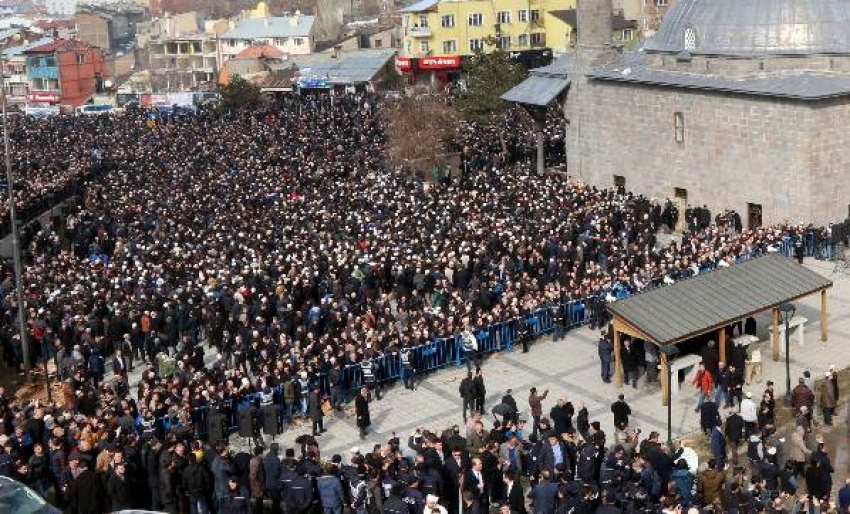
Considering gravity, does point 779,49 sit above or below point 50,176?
above

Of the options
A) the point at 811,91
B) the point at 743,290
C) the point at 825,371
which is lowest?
the point at 825,371

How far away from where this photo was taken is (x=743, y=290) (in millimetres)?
24438

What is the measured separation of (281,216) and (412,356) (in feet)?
45.5

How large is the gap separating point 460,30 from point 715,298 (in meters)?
65.7

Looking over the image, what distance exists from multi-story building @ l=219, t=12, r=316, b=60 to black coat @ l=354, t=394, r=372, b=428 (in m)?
92.5

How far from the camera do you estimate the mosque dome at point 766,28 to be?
3853cm

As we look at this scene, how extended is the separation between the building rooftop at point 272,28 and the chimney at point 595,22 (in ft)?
233

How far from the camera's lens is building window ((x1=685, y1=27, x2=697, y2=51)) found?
40.9m

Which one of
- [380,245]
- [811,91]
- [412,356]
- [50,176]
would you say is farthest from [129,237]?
[811,91]

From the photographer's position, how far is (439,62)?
85.5m

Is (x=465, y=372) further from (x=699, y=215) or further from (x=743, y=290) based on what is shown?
(x=699, y=215)

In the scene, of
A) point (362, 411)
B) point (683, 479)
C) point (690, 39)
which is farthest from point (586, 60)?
point (683, 479)

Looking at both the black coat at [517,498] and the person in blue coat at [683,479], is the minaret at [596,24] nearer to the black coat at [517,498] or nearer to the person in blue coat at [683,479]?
the person in blue coat at [683,479]

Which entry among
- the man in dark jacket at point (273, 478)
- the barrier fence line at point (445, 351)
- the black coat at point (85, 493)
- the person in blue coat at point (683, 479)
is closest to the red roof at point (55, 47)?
the barrier fence line at point (445, 351)
